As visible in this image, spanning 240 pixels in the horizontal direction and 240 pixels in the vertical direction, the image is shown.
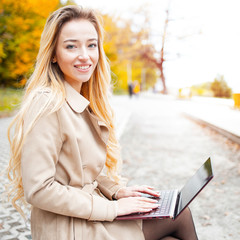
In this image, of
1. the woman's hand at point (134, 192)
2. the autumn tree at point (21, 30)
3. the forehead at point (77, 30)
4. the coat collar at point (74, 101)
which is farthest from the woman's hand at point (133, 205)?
the autumn tree at point (21, 30)

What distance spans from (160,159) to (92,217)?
5075 millimetres

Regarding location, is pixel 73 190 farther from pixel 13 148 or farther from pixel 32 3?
pixel 32 3

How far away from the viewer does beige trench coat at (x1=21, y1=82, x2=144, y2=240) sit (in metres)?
1.42

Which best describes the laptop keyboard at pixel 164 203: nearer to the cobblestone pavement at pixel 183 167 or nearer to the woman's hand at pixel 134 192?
the woman's hand at pixel 134 192

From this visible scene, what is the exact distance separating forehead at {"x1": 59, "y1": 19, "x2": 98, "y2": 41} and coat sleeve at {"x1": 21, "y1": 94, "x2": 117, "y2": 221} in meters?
0.40

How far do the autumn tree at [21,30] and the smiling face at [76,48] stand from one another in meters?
10.8

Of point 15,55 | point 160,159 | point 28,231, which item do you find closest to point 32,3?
point 15,55

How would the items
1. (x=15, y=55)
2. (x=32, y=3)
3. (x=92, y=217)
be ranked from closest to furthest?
1. (x=92, y=217)
2. (x=32, y=3)
3. (x=15, y=55)

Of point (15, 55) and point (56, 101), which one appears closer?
point (56, 101)

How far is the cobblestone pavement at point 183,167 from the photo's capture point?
331 cm

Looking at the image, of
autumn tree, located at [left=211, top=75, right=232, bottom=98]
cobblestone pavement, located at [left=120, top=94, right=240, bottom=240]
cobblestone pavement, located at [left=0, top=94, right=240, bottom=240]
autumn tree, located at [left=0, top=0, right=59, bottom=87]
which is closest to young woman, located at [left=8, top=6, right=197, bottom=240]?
cobblestone pavement, located at [left=0, top=94, right=240, bottom=240]

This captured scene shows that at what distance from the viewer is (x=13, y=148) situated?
1.62 m

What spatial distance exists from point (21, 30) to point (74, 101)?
39.9 feet

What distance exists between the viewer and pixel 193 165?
237 inches
